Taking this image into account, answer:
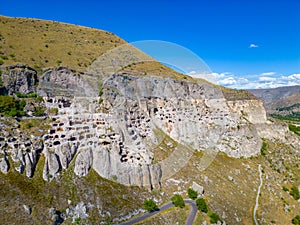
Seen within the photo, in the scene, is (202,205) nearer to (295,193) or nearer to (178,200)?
(178,200)

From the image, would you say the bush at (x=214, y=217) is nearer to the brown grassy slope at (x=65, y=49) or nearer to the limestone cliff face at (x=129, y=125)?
the limestone cliff face at (x=129, y=125)

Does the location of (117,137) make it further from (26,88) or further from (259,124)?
(259,124)

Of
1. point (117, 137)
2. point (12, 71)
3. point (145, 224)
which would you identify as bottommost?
point (145, 224)

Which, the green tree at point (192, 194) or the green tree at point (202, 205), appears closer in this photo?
the green tree at point (202, 205)

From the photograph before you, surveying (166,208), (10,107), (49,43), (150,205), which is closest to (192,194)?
(166,208)

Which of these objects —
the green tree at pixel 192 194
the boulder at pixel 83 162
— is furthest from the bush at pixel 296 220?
the boulder at pixel 83 162

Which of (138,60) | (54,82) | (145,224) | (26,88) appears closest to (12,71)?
(26,88)
